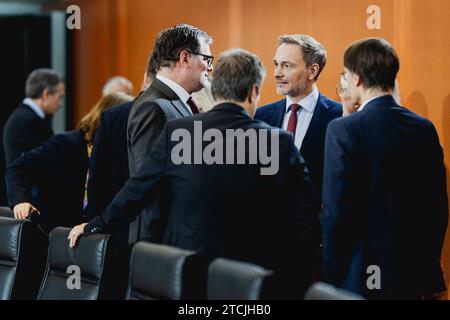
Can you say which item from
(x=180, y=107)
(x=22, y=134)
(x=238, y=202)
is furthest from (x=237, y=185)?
(x=22, y=134)

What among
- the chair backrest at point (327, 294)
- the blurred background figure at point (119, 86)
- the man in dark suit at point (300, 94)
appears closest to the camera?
the chair backrest at point (327, 294)

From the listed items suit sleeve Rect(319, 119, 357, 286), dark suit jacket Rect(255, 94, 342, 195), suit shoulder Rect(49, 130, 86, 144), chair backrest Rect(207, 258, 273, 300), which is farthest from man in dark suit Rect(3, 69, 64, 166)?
chair backrest Rect(207, 258, 273, 300)

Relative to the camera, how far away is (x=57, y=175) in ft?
13.8

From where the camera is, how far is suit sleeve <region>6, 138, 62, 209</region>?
3.87m

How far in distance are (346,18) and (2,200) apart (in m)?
4.35

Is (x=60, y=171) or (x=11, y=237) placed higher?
(x=60, y=171)

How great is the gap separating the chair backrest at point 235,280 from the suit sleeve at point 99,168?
4.10ft

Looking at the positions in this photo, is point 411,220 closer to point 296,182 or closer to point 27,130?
point 296,182

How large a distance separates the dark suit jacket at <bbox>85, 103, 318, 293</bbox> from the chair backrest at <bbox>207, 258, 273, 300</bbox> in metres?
0.35

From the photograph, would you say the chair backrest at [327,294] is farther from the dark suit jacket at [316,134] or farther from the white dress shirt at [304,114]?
the white dress shirt at [304,114]

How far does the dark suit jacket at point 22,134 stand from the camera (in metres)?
5.32

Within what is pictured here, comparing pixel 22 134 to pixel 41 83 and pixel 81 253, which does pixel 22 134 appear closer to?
pixel 41 83

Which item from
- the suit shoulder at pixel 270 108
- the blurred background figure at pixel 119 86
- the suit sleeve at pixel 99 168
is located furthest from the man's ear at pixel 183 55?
the blurred background figure at pixel 119 86

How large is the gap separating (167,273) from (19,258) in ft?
3.38
